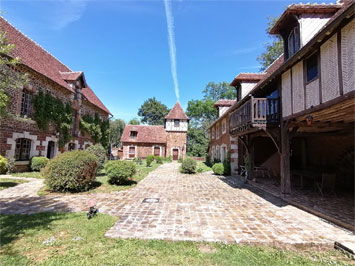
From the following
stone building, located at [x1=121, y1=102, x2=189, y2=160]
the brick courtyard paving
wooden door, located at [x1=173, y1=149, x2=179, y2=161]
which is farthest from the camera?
wooden door, located at [x1=173, y1=149, x2=179, y2=161]

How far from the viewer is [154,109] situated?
1923 inches

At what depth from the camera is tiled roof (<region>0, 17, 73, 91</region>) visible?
10916 millimetres

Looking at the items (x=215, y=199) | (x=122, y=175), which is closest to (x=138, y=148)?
(x=122, y=175)

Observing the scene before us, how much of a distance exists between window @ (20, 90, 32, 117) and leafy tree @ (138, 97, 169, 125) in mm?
37916

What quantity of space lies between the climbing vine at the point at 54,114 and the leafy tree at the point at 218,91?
32.0 m

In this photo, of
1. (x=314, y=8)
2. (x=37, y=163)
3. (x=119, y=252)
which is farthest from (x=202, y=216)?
(x=37, y=163)

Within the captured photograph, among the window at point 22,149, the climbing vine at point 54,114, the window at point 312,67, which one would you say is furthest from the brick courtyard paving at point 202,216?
the climbing vine at point 54,114

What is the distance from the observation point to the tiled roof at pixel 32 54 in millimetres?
10916

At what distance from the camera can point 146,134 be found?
26922 millimetres

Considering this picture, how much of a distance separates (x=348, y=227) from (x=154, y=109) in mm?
46835

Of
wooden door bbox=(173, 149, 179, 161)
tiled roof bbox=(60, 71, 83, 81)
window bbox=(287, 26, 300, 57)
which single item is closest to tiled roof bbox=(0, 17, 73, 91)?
tiled roof bbox=(60, 71, 83, 81)

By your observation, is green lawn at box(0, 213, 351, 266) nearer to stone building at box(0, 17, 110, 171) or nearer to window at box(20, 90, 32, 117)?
stone building at box(0, 17, 110, 171)

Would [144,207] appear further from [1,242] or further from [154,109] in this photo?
[154,109]

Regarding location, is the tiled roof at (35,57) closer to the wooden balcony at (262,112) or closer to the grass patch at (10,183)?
the grass patch at (10,183)
